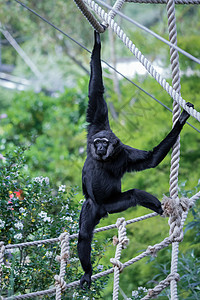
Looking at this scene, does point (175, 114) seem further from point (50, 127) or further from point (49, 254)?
→ point (50, 127)

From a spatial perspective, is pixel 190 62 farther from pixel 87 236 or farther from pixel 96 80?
pixel 87 236

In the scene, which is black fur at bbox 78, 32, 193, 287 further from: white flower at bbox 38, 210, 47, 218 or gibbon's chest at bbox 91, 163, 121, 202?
white flower at bbox 38, 210, 47, 218

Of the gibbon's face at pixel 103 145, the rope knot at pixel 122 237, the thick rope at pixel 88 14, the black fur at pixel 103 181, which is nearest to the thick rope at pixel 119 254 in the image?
the rope knot at pixel 122 237

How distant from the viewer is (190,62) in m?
6.26

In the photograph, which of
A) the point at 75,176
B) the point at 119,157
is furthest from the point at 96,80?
the point at 75,176

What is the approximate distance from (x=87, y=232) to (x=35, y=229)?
494mm

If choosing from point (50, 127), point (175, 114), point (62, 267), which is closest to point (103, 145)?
point (175, 114)

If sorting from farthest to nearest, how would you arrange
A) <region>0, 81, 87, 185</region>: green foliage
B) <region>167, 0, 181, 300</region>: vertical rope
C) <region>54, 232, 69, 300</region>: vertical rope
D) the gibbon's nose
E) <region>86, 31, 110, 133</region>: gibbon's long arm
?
<region>0, 81, 87, 185</region>: green foliage
<region>86, 31, 110, 133</region>: gibbon's long arm
the gibbon's nose
<region>54, 232, 69, 300</region>: vertical rope
<region>167, 0, 181, 300</region>: vertical rope

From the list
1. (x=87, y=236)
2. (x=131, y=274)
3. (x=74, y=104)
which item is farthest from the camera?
(x=74, y=104)

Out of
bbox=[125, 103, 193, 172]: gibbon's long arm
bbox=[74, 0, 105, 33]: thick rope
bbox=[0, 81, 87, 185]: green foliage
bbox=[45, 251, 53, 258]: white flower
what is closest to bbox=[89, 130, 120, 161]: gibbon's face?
bbox=[125, 103, 193, 172]: gibbon's long arm

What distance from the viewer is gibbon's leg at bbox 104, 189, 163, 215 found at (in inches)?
91.4

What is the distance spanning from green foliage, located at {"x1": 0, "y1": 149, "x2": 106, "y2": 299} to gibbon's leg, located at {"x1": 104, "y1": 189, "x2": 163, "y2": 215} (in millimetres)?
491

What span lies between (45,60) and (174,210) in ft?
37.7

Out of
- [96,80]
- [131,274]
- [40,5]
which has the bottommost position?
[131,274]
